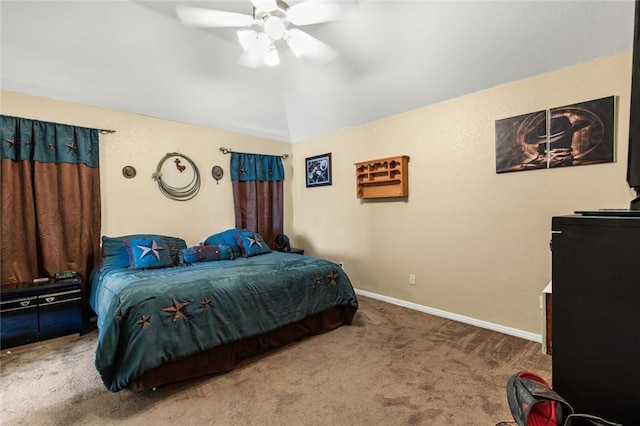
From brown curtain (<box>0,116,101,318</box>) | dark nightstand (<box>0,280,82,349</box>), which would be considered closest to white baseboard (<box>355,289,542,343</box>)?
dark nightstand (<box>0,280,82,349</box>)

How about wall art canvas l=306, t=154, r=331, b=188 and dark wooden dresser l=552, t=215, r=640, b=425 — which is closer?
dark wooden dresser l=552, t=215, r=640, b=425

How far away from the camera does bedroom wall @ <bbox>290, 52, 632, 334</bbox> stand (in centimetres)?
243

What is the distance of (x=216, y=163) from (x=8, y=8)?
235 centimetres

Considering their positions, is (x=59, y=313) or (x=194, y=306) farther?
(x=59, y=313)

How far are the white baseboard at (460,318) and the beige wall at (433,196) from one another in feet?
0.18

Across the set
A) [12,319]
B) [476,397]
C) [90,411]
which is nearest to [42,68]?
[12,319]

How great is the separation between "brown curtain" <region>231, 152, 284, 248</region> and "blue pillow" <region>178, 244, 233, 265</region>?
3.11 feet

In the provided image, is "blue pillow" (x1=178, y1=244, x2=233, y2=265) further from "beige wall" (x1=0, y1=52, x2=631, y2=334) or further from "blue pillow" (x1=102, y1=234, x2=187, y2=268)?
"beige wall" (x1=0, y1=52, x2=631, y2=334)

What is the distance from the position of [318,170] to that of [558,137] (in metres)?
2.94

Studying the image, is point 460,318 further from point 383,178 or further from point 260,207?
point 260,207

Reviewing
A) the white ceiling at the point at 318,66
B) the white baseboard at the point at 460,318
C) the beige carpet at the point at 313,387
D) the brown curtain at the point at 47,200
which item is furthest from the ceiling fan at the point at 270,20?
the white baseboard at the point at 460,318

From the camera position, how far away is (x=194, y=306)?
2.17 meters

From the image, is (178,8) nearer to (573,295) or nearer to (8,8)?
(8,8)

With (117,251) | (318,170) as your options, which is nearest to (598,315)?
(117,251)
